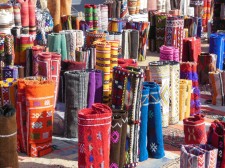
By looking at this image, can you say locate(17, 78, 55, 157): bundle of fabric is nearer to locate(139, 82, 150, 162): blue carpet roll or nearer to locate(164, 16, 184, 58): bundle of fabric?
locate(139, 82, 150, 162): blue carpet roll

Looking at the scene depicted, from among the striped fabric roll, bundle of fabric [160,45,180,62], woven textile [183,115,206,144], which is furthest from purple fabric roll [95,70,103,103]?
bundle of fabric [160,45,180,62]

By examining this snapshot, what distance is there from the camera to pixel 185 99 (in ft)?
20.8

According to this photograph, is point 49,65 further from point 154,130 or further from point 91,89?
point 154,130

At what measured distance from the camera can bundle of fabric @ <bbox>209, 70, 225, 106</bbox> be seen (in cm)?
711

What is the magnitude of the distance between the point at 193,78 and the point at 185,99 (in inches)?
24.7

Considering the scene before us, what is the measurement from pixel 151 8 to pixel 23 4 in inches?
219

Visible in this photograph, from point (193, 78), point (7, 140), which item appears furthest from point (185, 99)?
point (7, 140)

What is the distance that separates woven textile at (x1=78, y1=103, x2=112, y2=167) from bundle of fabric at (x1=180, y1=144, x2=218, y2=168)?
707mm

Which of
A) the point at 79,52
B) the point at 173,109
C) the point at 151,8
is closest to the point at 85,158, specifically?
the point at 173,109

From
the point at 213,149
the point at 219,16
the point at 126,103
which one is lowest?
the point at 213,149

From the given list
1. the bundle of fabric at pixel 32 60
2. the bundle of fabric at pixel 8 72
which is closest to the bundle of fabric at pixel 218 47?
the bundle of fabric at pixel 32 60

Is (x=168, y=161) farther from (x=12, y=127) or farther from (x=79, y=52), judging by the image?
(x=79, y=52)

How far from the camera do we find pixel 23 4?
27.7ft

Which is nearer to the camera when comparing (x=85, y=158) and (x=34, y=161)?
(x=85, y=158)
